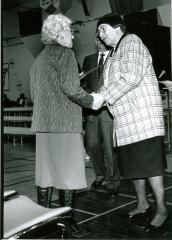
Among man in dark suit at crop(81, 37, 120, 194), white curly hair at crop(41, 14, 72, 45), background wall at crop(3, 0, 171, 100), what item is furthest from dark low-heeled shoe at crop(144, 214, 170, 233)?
background wall at crop(3, 0, 171, 100)

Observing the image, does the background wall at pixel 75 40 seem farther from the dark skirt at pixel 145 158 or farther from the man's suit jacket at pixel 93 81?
the dark skirt at pixel 145 158

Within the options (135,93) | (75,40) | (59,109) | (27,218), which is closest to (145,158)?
(135,93)

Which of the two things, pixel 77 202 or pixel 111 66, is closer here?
pixel 111 66

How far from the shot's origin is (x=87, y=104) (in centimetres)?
266

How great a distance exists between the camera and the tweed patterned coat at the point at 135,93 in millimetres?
2672

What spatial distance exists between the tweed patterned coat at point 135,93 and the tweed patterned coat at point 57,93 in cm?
28

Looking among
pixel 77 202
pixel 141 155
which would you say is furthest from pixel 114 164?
pixel 141 155

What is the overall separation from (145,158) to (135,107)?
40 centimetres

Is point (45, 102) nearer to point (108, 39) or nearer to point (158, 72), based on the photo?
point (108, 39)

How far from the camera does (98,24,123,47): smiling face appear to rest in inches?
110

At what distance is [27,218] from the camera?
60.3 inches

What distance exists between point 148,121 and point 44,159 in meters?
0.84

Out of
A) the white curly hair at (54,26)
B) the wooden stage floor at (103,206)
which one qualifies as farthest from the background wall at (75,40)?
the white curly hair at (54,26)

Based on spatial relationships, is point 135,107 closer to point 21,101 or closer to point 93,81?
point 93,81
